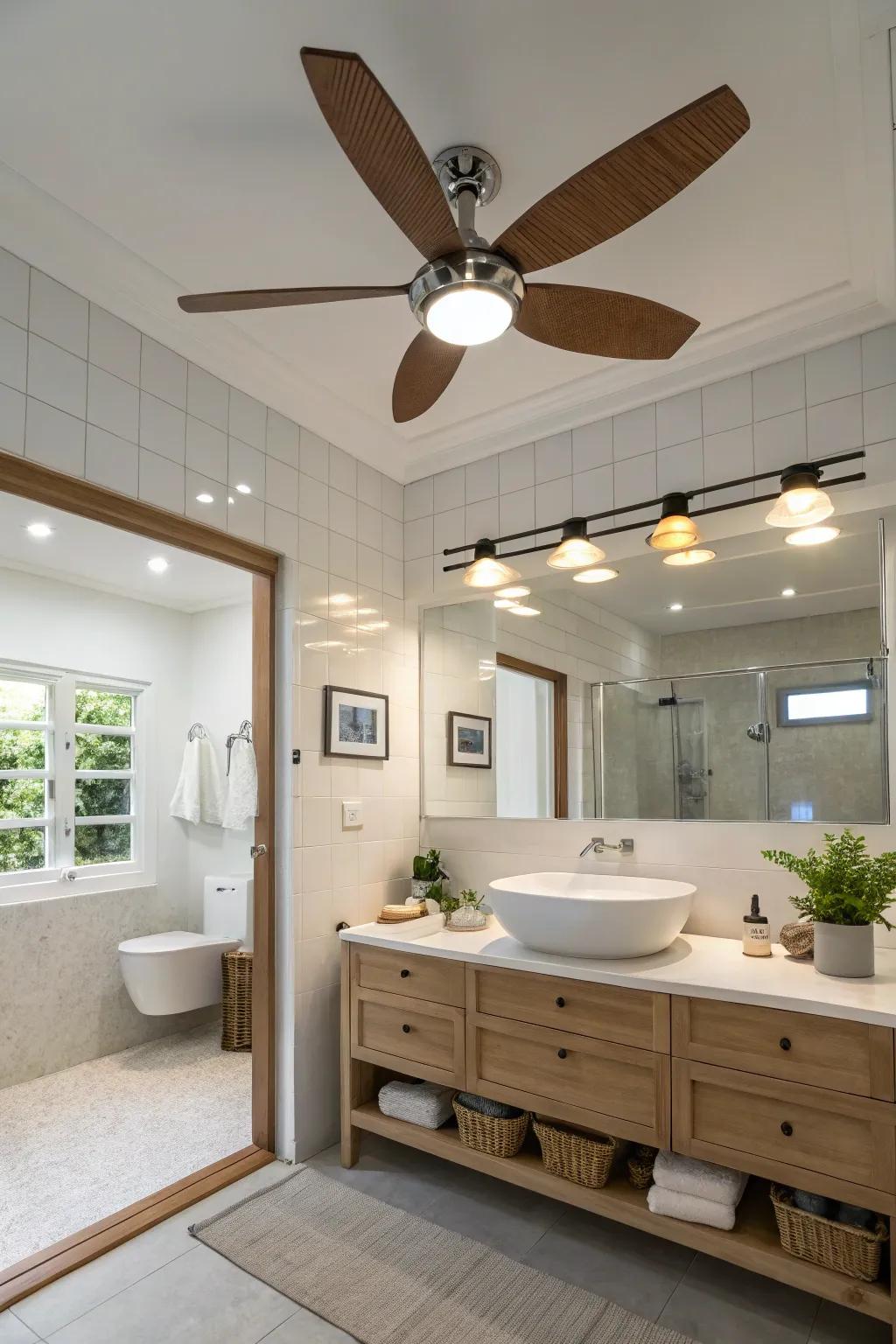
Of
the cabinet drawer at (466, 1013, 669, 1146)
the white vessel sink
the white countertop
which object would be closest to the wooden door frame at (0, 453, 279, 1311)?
the white countertop

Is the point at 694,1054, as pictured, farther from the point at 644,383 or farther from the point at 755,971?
the point at 644,383

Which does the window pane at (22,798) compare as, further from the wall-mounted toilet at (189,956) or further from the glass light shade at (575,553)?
the glass light shade at (575,553)

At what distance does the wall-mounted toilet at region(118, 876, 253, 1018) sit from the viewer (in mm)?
3590

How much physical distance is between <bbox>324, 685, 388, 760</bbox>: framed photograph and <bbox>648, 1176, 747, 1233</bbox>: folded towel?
5.24 ft

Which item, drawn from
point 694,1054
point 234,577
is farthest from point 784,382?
point 234,577

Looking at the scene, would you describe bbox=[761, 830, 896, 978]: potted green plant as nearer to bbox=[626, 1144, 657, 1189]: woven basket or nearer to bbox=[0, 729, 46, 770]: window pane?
bbox=[626, 1144, 657, 1189]: woven basket

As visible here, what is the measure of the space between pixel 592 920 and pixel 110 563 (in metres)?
2.92

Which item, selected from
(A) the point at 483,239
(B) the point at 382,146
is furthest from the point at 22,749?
(B) the point at 382,146

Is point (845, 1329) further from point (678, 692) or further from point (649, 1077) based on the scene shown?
point (678, 692)

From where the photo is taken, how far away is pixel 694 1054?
1.89 m

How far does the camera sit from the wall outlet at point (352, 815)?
9.20ft

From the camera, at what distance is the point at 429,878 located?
Answer: 296 cm

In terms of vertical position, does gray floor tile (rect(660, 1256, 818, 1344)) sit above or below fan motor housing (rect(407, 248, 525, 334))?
below

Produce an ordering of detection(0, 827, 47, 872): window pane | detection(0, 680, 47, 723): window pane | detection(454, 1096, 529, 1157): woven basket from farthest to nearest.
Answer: detection(0, 680, 47, 723): window pane < detection(0, 827, 47, 872): window pane < detection(454, 1096, 529, 1157): woven basket
